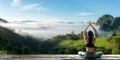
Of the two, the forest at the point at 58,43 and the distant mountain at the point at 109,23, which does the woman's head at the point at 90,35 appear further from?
the distant mountain at the point at 109,23

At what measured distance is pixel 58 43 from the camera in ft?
297

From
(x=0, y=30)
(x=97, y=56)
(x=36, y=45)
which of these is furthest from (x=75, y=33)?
(x=97, y=56)

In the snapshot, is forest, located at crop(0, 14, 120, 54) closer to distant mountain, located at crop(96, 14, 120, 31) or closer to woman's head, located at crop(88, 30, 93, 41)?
distant mountain, located at crop(96, 14, 120, 31)

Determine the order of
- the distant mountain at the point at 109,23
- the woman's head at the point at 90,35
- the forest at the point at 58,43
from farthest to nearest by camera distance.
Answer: the distant mountain at the point at 109,23
the forest at the point at 58,43
the woman's head at the point at 90,35

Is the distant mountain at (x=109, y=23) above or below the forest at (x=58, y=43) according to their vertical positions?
above

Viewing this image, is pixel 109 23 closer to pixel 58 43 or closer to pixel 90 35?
pixel 58 43

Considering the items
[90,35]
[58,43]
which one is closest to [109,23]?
[58,43]

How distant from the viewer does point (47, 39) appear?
355 ft

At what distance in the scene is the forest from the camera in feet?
178

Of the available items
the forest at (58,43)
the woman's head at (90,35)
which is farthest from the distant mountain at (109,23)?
the woman's head at (90,35)

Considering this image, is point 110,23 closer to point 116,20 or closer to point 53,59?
point 116,20

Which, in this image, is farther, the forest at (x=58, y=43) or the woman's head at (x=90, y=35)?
the forest at (x=58, y=43)

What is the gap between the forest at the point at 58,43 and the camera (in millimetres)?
54362

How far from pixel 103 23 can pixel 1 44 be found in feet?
314
